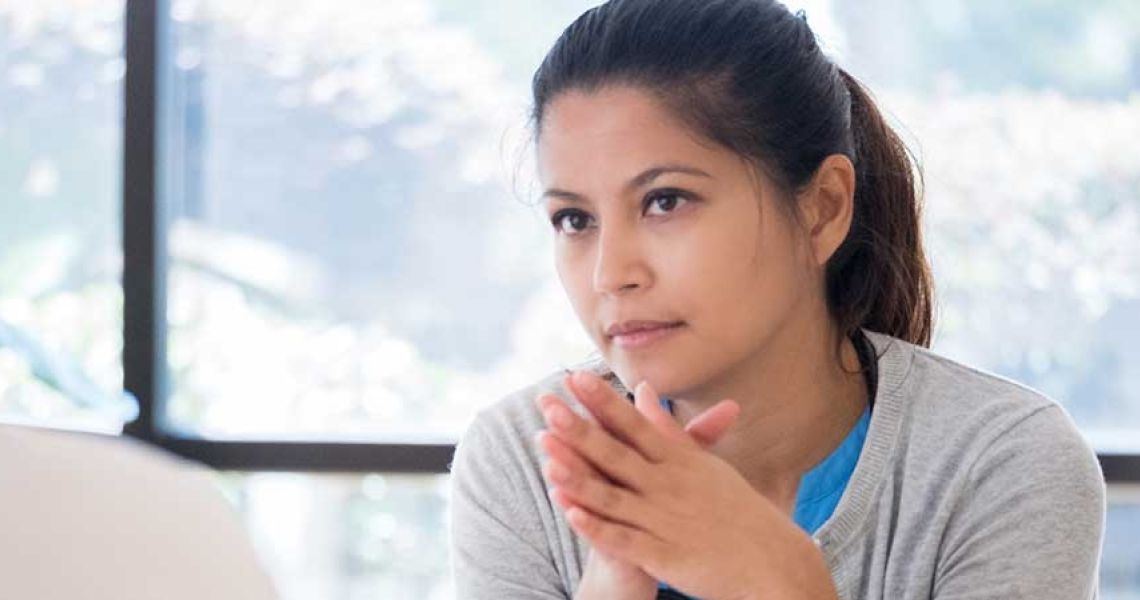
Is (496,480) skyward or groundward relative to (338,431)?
skyward

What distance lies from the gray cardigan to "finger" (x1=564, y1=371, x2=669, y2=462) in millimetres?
279

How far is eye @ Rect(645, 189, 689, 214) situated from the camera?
1629 millimetres

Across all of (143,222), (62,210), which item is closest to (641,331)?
(143,222)

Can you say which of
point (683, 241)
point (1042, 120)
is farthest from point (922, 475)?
point (1042, 120)

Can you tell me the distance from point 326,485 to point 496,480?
1.50m

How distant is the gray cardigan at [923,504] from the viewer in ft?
5.12

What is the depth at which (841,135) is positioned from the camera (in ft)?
5.74

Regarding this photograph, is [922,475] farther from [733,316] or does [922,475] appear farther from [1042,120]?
[1042,120]

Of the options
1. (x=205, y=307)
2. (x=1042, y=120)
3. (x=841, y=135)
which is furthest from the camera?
(x=205, y=307)

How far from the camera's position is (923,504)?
162 centimetres

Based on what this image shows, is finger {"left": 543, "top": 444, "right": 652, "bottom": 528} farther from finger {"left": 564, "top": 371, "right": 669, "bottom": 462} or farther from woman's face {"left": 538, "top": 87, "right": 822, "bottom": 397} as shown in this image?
woman's face {"left": 538, "top": 87, "right": 822, "bottom": 397}

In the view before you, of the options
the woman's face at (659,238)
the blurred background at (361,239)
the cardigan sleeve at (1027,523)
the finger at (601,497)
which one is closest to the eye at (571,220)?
the woman's face at (659,238)

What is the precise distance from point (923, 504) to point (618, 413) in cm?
37

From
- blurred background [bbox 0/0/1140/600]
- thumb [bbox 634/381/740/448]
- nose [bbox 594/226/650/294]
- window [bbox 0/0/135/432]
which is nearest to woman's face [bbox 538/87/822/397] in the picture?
nose [bbox 594/226/650/294]
